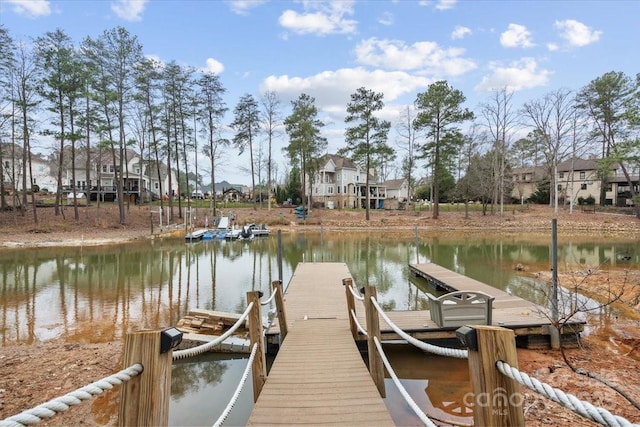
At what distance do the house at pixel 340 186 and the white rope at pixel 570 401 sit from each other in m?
48.5

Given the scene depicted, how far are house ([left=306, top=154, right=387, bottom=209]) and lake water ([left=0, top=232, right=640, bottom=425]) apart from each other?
2633cm

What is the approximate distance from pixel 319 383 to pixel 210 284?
963 centimetres

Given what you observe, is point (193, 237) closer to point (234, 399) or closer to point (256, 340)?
point (256, 340)

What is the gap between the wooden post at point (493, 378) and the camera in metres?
1.54

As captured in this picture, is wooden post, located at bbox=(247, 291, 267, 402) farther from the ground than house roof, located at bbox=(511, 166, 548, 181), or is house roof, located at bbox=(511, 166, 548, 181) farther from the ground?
house roof, located at bbox=(511, 166, 548, 181)

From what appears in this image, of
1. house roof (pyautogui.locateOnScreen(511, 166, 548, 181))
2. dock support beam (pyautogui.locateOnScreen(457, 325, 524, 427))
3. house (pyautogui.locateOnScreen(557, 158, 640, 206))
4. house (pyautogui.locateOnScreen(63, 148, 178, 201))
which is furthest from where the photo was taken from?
house roof (pyautogui.locateOnScreen(511, 166, 548, 181))

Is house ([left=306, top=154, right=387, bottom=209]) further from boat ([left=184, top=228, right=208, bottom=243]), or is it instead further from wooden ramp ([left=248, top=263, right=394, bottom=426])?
wooden ramp ([left=248, top=263, right=394, bottom=426])

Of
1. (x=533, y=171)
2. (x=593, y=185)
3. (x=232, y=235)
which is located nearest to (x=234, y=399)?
(x=232, y=235)

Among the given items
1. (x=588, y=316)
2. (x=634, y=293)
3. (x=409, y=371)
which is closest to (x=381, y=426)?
(x=409, y=371)

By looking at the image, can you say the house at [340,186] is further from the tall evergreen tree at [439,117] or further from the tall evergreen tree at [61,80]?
the tall evergreen tree at [61,80]


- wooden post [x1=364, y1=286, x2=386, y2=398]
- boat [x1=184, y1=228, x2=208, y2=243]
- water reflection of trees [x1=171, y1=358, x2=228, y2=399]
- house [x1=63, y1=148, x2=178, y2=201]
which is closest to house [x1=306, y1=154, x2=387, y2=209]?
A: house [x1=63, y1=148, x2=178, y2=201]

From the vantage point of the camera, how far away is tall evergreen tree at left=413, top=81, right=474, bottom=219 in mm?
34375

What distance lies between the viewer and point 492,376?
1576mm

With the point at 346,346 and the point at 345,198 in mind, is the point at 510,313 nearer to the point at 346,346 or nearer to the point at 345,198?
the point at 346,346
